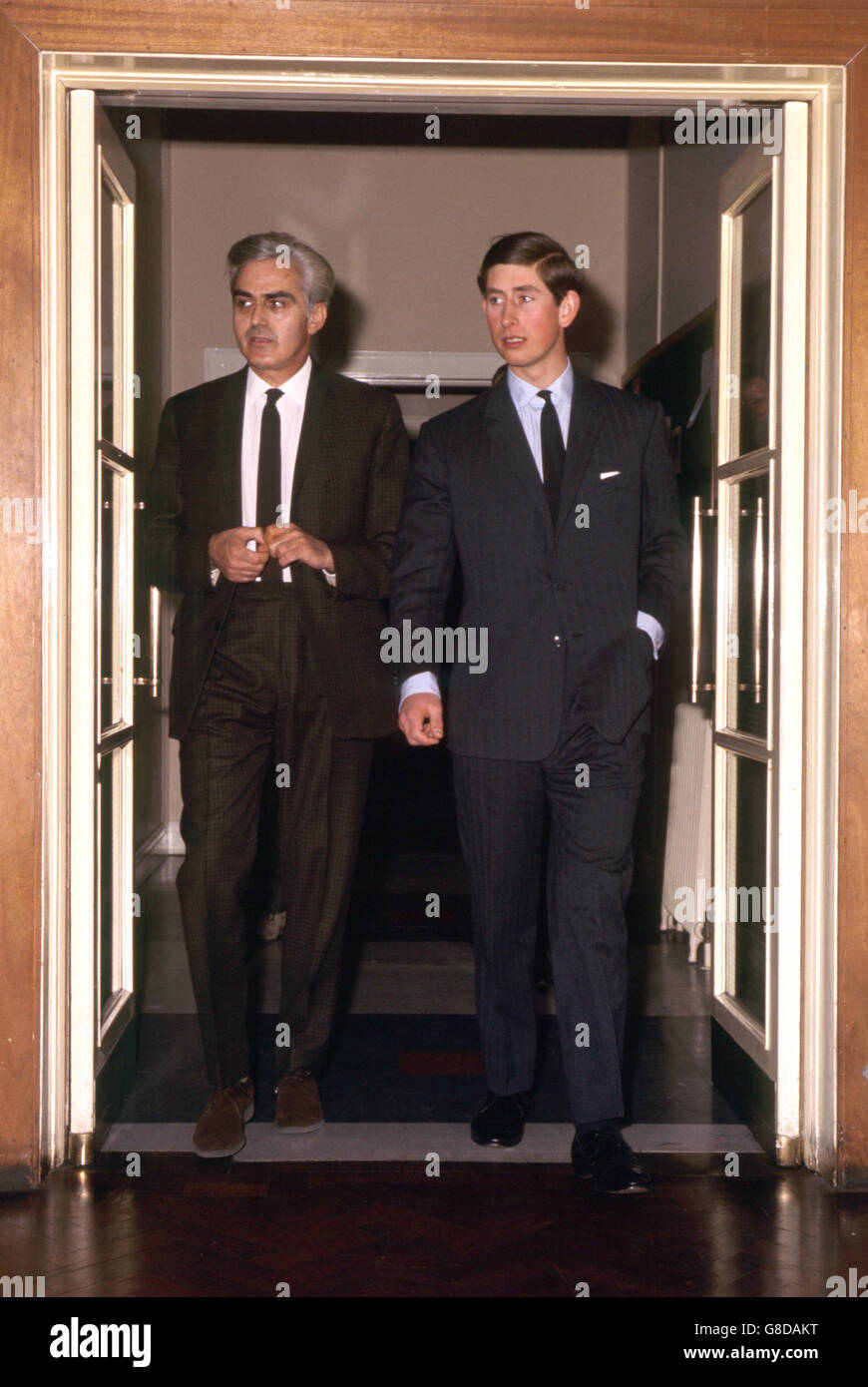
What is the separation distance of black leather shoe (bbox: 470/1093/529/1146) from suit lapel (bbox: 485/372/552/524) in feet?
3.80

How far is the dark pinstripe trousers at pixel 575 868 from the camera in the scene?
253 cm

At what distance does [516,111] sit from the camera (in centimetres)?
262

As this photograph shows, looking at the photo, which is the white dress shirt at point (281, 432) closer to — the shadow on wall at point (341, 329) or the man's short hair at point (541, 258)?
the man's short hair at point (541, 258)

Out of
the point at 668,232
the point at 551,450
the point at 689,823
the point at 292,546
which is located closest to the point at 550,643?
the point at 551,450

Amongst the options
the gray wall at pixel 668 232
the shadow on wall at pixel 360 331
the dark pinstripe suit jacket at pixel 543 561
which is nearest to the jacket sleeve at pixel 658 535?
the dark pinstripe suit jacket at pixel 543 561

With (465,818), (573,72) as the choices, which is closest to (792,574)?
(465,818)

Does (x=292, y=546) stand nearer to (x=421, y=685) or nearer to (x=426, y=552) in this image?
(x=426, y=552)

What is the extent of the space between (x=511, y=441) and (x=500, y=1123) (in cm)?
134

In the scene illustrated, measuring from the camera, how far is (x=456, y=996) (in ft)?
13.2

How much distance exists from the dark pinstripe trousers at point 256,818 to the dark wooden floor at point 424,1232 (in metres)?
0.34
